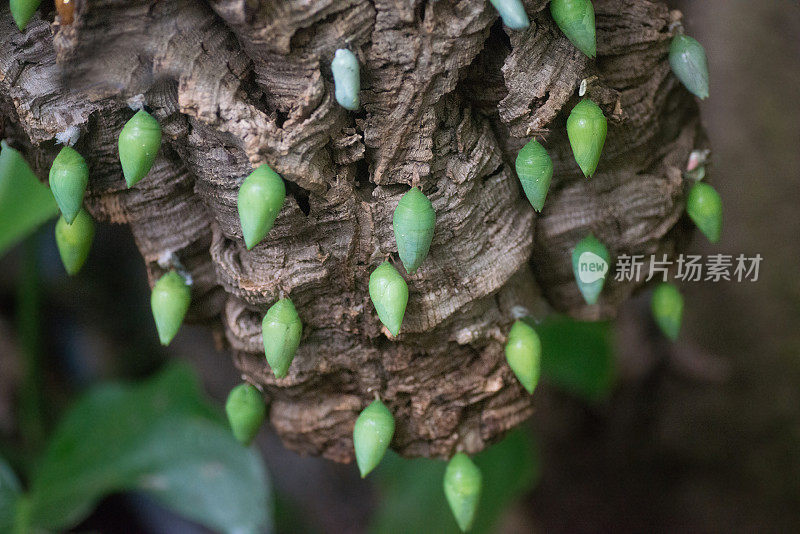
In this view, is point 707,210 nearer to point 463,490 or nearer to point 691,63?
point 691,63

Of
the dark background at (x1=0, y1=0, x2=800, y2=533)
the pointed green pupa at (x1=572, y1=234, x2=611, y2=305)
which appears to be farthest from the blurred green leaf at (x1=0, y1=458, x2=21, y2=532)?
the pointed green pupa at (x1=572, y1=234, x2=611, y2=305)

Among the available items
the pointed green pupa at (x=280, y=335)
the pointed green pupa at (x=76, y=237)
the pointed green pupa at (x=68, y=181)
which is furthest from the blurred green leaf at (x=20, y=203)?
the pointed green pupa at (x=280, y=335)

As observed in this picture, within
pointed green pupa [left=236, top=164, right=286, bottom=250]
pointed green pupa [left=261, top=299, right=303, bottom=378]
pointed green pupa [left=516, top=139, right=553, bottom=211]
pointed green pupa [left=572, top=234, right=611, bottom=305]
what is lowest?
pointed green pupa [left=572, top=234, right=611, bottom=305]

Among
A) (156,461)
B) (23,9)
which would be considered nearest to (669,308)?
(23,9)

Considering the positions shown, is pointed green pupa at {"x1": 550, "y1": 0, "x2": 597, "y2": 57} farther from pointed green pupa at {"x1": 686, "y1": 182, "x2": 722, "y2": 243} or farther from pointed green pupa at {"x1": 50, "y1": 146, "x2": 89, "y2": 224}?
pointed green pupa at {"x1": 50, "y1": 146, "x2": 89, "y2": 224}

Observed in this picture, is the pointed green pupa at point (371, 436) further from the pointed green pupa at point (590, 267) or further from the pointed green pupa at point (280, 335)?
the pointed green pupa at point (590, 267)

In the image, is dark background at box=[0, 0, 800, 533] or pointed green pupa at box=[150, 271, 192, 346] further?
dark background at box=[0, 0, 800, 533]

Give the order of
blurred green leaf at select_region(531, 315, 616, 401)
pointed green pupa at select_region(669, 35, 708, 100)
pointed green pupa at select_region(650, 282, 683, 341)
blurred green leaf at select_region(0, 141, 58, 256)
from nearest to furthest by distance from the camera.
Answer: pointed green pupa at select_region(669, 35, 708, 100) < pointed green pupa at select_region(650, 282, 683, 341) < blurred green leaf at select_region(0, 141, 58, 256) < blurred green leaf at select_region(531, 315, 616, 401)
